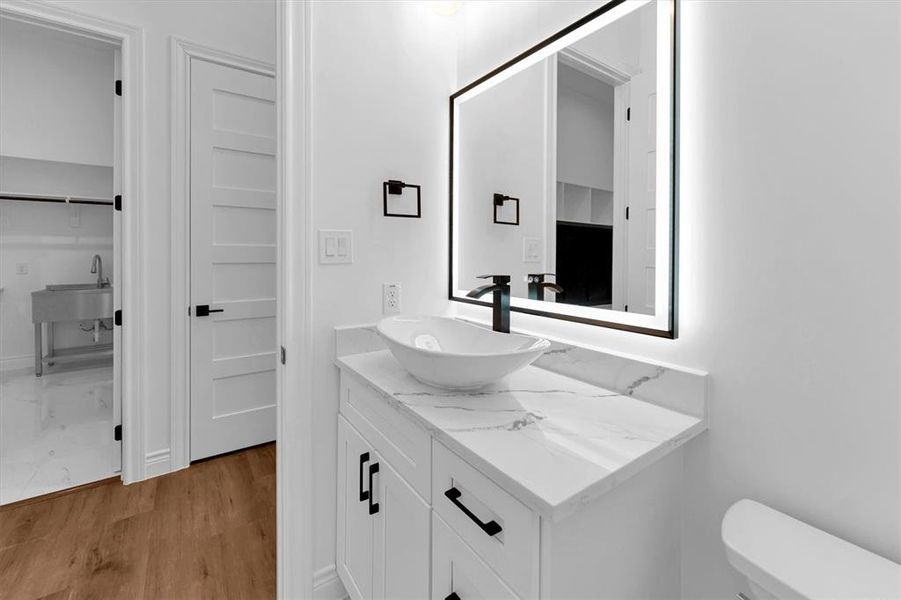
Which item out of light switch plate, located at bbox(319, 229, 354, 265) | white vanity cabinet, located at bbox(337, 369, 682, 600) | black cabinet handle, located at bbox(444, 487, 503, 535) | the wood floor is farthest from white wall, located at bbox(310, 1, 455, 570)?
black cabinet handle, located at bbox(444, 487, 503, 535)

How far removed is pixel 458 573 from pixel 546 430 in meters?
0.33

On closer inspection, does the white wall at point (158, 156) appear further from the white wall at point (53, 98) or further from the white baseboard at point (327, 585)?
the white wall at point (53, 98)

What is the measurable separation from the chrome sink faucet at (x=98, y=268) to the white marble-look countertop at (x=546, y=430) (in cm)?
444

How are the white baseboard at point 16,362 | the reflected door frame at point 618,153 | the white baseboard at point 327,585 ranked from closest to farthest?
the reflected door frame at point 618,153 < the white baseboard at point 327,585 < the white baseboard at point 16,362

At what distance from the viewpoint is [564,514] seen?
633 mm

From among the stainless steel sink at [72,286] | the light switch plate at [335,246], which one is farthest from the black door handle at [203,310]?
the stainless steel sink at [72,286]

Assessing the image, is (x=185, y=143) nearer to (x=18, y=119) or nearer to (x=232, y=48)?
(x=232, y=48)

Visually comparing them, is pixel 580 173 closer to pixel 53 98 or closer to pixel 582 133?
pixel 582 133

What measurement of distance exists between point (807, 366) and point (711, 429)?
0.23m

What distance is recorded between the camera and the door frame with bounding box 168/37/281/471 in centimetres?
226

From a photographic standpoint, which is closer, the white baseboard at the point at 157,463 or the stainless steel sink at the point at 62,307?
the white baseboard at the point at 157,463

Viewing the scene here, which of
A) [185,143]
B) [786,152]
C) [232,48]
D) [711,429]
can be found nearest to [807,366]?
[711,429]

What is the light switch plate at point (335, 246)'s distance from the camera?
1.41m

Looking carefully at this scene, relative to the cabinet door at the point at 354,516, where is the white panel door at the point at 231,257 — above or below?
above
